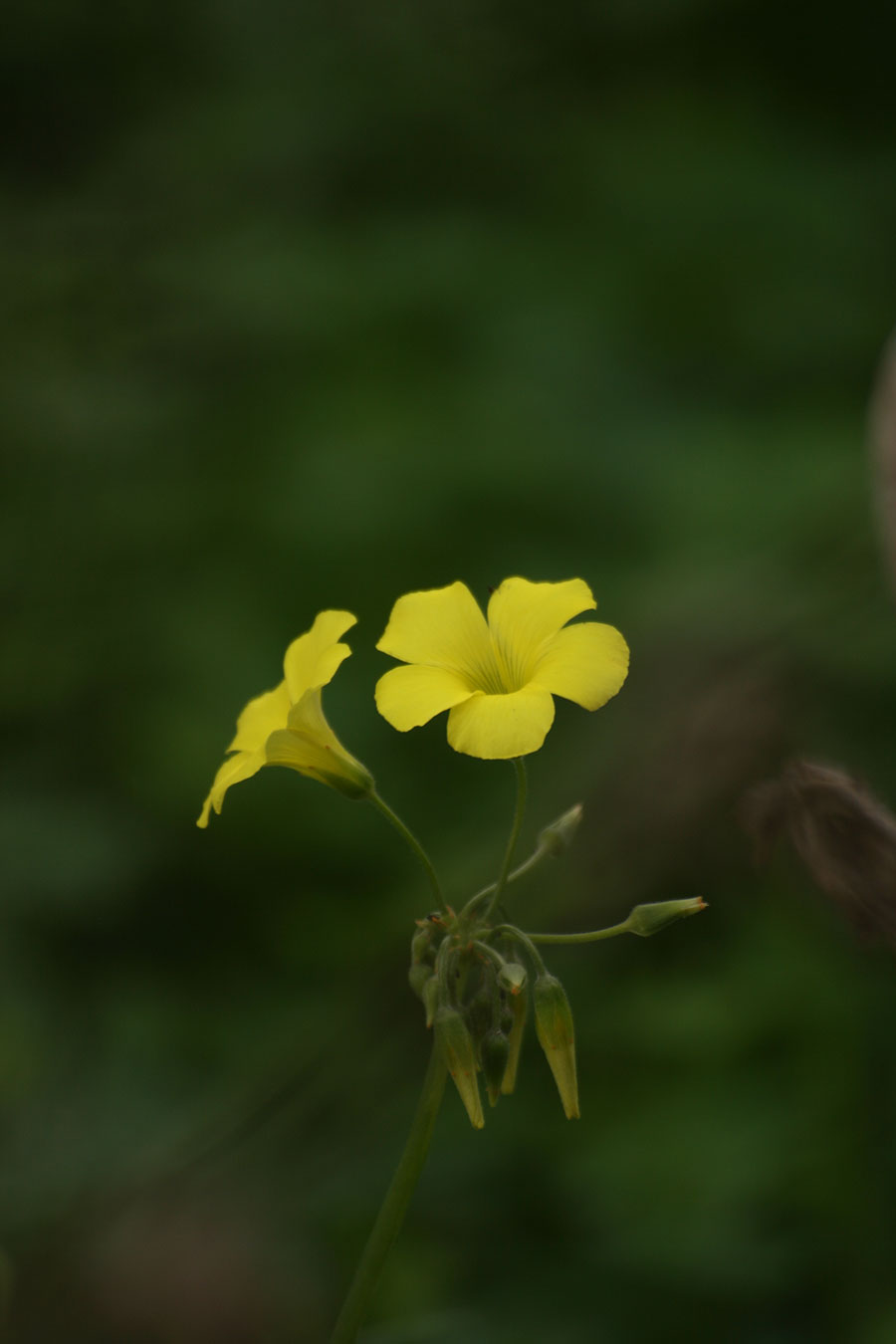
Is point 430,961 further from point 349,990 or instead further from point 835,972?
point 835,972

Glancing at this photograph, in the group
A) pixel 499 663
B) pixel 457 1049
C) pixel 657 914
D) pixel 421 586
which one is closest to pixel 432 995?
pixel 457 1049

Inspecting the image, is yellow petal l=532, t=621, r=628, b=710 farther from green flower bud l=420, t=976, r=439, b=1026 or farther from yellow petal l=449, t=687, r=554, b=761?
green flower bud l=420, t=976, r=439, b=1026

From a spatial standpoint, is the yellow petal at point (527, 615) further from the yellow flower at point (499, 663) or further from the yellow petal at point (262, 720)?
the yellow petal at point (262, 720)

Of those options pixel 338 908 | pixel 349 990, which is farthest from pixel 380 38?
pixel 349 990

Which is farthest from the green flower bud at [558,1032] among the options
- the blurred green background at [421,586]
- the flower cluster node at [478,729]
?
the blurred green background at [421,586]

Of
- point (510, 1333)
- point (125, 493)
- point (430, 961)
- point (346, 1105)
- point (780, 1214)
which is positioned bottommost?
point (780, 1214)

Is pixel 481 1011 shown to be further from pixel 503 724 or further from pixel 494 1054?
pixel 503 724
